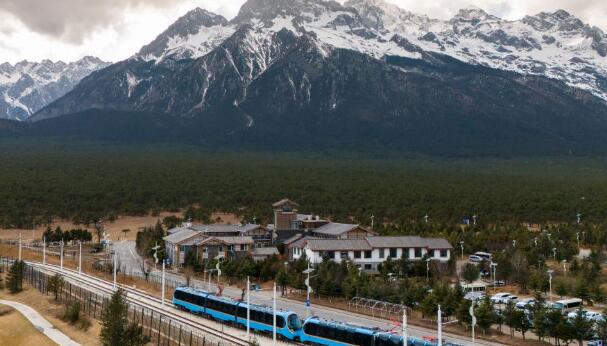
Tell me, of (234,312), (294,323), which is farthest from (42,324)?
(294,323)

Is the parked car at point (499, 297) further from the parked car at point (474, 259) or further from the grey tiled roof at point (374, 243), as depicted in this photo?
the parked car at point (474, 259)

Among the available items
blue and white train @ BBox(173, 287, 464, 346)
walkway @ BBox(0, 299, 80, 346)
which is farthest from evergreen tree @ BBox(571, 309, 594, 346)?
walkway @ BBox(0, 299, 80, 346)

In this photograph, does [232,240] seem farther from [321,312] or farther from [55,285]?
[321,312]

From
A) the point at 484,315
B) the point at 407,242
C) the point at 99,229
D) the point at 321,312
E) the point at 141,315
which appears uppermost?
the point at 407,242

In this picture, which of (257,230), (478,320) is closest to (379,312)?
(478,320)

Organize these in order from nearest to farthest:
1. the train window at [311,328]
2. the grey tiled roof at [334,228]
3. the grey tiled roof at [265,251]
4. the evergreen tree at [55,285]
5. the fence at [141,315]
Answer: the train window at [311,328] → the fence at [141,315] → the evergreen tree at [55,285] → the grey tiled roof at [265,251] → the grey tiled roof at [334,228]

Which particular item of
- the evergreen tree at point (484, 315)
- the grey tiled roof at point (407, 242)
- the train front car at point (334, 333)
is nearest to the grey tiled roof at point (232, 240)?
the grey tiled roof at point (407, 242)

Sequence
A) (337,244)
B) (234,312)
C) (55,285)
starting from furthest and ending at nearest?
(337,244) < (55,285) < (234,312)
